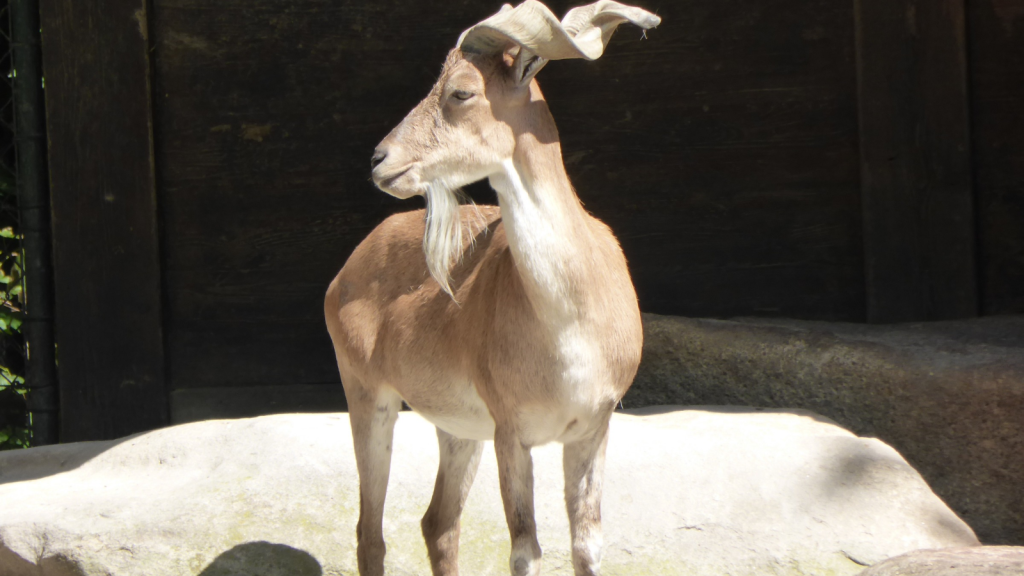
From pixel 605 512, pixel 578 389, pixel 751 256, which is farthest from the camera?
pixel 751 256

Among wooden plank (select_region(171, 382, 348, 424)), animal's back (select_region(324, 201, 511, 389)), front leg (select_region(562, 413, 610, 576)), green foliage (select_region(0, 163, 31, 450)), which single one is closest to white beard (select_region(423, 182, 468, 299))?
animal's back (select_region(324, 201, 511, 389))

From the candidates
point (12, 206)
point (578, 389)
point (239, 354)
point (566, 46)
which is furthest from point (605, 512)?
point (12, 206)

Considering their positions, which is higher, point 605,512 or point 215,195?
point 215,195

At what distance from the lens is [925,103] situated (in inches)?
218

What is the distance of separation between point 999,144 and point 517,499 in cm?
383

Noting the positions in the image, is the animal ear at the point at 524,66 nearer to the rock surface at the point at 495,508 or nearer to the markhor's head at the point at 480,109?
the markhor's head at the point at 480,109

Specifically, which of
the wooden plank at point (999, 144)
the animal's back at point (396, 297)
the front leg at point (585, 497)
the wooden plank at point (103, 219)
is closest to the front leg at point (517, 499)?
the front leg at point (585, 497)

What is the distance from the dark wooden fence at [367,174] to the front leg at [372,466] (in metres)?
2.26

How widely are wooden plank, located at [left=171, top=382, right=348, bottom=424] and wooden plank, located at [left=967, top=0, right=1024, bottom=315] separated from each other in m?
3.67

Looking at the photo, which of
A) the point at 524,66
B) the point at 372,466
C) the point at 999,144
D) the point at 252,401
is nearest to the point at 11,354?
the point at 252,401

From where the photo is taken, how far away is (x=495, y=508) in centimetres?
431

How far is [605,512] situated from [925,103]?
2.94m

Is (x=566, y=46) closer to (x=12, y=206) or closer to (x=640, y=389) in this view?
(x=640, y=389)

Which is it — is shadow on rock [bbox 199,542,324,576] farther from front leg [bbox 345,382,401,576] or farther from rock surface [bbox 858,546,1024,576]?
rock surface [bbox 858,546,1024,576]
